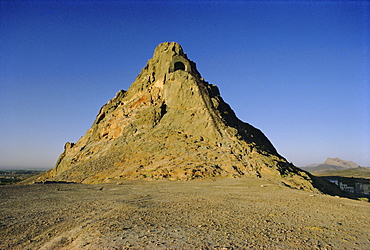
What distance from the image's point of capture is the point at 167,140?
27.2 metres

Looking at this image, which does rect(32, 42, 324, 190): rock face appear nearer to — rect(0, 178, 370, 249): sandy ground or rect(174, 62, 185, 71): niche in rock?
rect(174, 62, 185, 71): niche in rock

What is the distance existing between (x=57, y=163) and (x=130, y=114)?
55.5ft

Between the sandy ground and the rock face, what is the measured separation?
10.5 meters

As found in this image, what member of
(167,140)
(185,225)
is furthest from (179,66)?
(185,225)

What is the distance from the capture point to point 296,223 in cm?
790

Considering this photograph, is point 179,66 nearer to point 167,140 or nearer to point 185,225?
point 167,140

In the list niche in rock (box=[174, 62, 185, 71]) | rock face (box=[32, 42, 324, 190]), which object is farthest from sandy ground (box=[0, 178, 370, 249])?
niche in rock (box=[174, 62, 185, 71])

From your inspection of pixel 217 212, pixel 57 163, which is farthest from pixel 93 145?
pixel 217 212

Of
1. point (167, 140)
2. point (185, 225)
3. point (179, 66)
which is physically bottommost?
point (185, 225)

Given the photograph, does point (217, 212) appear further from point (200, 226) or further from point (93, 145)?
point (93, 145)

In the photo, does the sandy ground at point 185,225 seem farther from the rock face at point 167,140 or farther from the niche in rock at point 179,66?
the niche in rock at point 179,66

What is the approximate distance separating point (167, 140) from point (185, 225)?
64.8ft

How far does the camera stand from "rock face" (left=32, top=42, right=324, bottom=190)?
2264cm

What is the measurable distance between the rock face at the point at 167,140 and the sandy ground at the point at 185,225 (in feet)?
34.3
